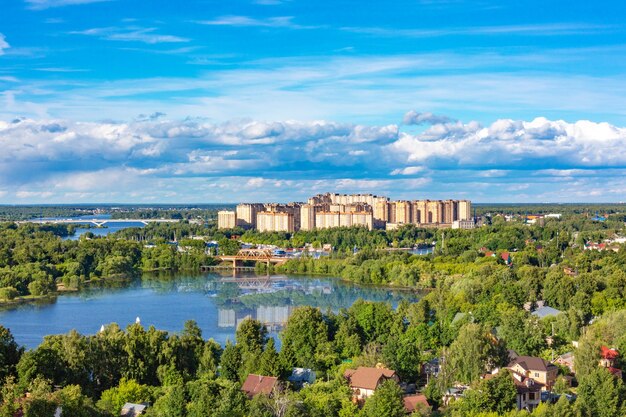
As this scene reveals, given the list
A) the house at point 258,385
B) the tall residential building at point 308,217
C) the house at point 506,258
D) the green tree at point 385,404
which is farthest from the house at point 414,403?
the tall residential building at point 308,217

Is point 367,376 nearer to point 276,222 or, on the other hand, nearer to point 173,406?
point 173,406

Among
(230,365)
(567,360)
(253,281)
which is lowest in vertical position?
(253,281)

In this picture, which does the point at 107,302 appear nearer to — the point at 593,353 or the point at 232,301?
the point at 232,301

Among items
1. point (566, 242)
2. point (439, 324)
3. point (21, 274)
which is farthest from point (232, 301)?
point (566, 242)

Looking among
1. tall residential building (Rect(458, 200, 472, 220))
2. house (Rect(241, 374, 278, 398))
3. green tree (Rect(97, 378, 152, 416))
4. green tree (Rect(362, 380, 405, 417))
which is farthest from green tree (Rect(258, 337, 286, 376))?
tall residential building (Rect(458, 200, 472, 220))

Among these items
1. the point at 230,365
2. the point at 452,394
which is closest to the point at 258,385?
the point at 230,365

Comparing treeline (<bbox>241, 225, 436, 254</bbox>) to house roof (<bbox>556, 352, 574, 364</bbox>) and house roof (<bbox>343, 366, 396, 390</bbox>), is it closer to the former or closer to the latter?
house roof (<bbox>556, 352, 574, 364</bbox>)

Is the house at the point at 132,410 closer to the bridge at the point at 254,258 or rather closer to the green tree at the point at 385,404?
the green tree at the point at 385,404
